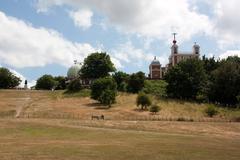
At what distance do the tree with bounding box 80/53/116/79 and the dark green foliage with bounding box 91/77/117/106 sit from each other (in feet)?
103

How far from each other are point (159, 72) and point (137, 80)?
2052 inches

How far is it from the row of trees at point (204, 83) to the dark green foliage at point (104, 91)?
15.4m

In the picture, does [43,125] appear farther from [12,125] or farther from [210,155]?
[210,155]

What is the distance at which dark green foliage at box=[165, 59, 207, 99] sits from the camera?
108m

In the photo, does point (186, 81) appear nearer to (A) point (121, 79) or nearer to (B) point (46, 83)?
(A) point (121, 79)

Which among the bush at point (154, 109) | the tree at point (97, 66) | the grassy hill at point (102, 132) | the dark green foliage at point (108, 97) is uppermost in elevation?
the tree at point (97, 66)

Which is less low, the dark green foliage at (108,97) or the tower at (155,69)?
the tower at (155,69)

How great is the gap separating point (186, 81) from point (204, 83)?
197 inches

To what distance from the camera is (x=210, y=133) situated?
5712cm

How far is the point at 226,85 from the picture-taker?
104 m

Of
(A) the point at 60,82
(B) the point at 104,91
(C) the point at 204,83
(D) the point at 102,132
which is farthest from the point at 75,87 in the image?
(D) the point at 102,132

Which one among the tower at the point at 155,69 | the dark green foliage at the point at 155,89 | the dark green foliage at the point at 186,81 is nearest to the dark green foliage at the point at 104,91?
the dark green foliage at the point at 186,81

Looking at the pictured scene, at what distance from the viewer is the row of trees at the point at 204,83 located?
104 m

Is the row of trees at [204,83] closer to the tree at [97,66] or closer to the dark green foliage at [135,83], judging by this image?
the dark green foliage at [135,83]
